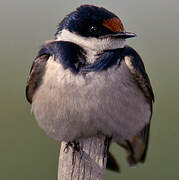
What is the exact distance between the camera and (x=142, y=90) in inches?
164

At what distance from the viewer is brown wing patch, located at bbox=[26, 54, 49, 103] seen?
401 centimetres

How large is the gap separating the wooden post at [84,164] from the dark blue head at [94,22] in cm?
69

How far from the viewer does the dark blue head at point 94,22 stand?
12.8 feet

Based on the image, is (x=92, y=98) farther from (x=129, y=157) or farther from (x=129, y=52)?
(x=129, y=157)

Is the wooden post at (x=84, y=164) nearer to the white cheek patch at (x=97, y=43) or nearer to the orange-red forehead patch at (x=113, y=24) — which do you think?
the white cheek patch at (x=97, y=43)

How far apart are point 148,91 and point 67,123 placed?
598 millimetres

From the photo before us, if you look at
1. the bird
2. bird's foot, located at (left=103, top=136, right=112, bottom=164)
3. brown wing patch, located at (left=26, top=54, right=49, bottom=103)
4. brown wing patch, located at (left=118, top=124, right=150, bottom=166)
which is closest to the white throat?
the bird

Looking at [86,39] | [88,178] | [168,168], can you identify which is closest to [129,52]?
[86,39]

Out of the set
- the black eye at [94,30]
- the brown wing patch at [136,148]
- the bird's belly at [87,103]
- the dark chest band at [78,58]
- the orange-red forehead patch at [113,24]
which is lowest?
the brown wing patch at [136,148]

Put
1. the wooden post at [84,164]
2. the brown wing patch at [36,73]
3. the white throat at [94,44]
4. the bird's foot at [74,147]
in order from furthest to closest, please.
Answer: the brown wing patch at [36,73]
the white throat at [94,44]
the bird's foot at [74,147]
the wooden post at [84,164]

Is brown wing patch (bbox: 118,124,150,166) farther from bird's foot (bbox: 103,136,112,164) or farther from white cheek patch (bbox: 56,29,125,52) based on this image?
white cheek patch (bbox: 56,29,125,52)

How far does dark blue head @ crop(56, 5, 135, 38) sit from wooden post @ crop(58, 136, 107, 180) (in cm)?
69

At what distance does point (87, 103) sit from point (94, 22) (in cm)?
51

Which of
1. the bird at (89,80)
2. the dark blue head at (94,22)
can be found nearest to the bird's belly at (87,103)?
the bird at (89,80)
